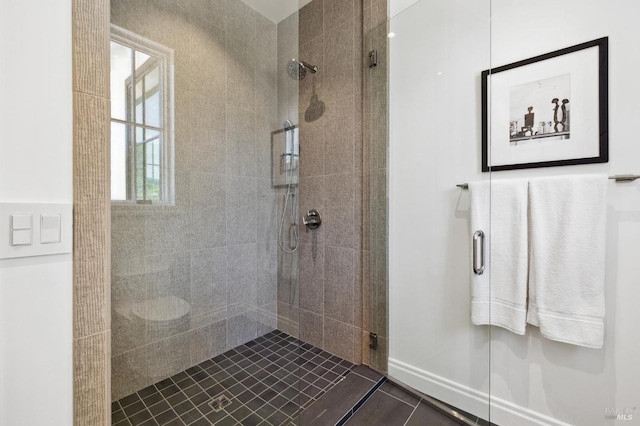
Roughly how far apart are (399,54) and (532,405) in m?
2.03

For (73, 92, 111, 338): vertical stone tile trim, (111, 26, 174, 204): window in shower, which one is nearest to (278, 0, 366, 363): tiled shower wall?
(111, 26, 174, 204): window in shower

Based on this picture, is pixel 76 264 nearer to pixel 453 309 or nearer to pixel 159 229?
pixel 159 229

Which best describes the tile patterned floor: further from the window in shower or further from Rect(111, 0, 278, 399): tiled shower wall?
the window in shower

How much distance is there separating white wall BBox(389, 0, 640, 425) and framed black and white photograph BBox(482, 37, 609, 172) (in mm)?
39

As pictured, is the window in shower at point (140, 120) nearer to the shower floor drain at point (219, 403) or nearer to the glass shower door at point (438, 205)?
the shower floor drain at point (219, 403)

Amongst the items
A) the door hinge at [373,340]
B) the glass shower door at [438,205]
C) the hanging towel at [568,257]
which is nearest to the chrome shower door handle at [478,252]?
the glass shower door at [438,205]

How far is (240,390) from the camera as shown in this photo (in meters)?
1.36

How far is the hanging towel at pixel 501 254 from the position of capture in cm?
128
